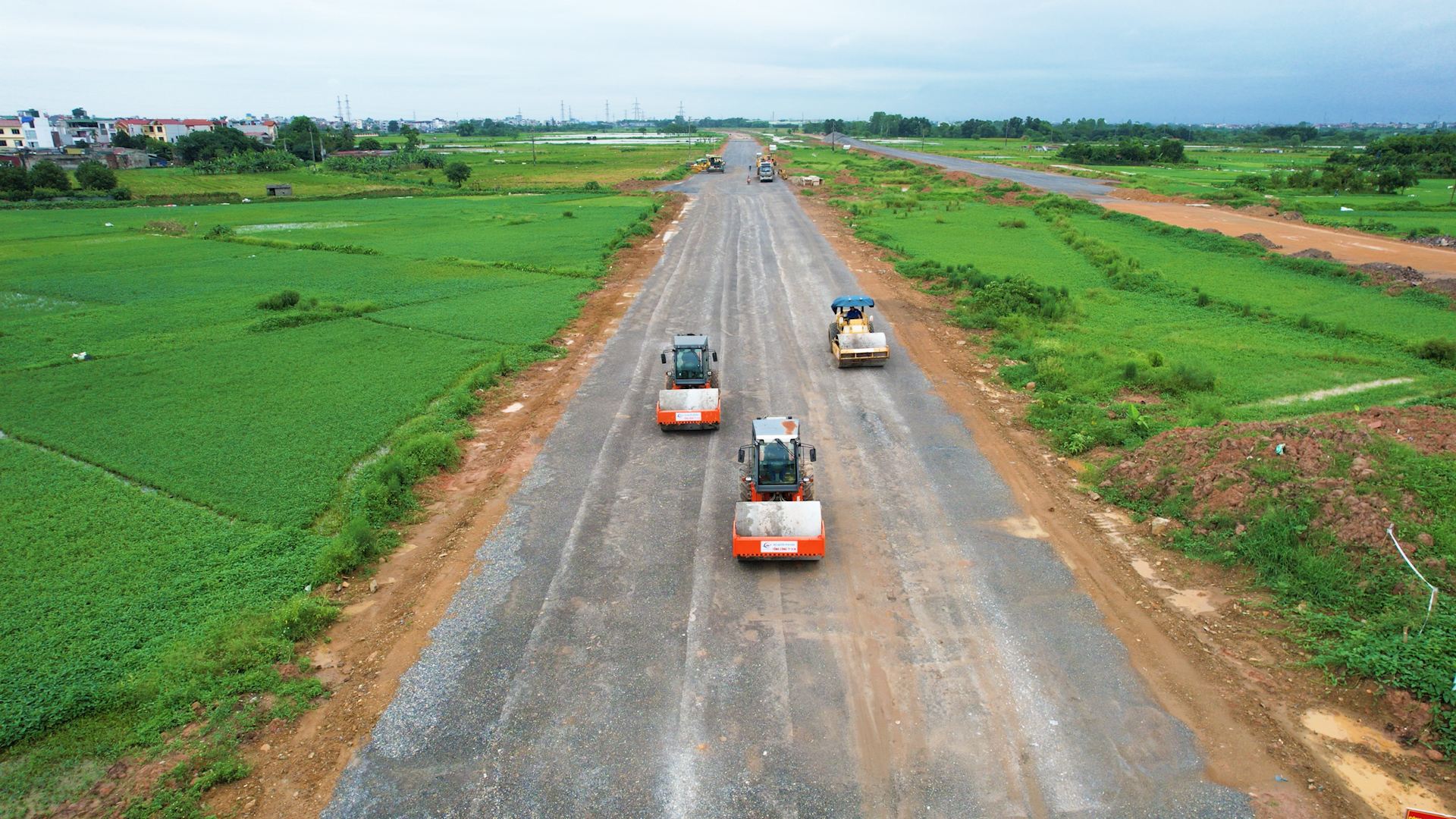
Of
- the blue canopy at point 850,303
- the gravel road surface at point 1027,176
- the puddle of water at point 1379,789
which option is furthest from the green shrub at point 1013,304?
the gravel road surface at point 1027,176

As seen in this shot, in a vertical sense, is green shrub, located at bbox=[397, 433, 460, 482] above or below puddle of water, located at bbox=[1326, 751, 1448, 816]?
above

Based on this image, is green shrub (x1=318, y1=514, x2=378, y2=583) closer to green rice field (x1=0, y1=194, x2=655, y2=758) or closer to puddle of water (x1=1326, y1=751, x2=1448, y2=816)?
green rice field (x1=0, y1=194, x2=655, y2=758)

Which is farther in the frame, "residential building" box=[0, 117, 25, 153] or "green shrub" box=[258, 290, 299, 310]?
"residential building" box=[0, 117, 25, 153]

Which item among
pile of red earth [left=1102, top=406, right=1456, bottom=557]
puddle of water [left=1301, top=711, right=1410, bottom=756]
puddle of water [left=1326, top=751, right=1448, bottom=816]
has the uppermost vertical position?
pile of red earth [left=1102, top=406, right=1456, bottom=557]

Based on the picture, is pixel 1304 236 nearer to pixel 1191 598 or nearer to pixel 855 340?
pixel 855 340

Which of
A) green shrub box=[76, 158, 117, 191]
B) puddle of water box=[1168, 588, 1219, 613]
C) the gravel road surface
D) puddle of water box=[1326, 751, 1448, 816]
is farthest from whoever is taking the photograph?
green shrub box=[76, 158, 117, 191]

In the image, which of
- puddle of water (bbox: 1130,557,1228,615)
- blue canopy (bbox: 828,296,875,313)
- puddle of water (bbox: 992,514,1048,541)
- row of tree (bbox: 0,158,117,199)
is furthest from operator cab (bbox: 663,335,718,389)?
row of tree (bbox: 0,158,117,199)

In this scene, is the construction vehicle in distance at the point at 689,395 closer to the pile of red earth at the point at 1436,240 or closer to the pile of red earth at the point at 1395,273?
the pile of red earth at the point at 1395,273
